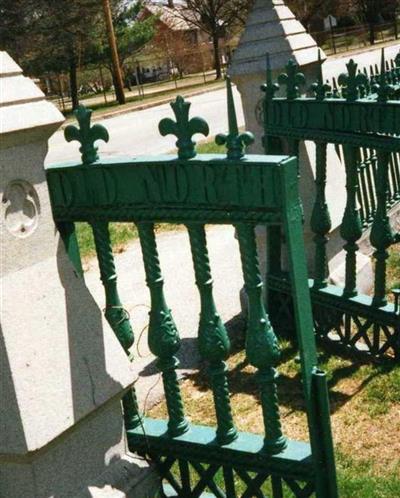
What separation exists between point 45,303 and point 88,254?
5.90 m

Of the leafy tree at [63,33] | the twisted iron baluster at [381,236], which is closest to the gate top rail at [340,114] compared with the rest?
the twisted iron baluster at [381,236]

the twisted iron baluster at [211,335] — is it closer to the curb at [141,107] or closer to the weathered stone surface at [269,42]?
the weathered stone surface at [269,42]

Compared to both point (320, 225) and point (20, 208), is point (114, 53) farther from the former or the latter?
point (20, 208)

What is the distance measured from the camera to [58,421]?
2.17 meters

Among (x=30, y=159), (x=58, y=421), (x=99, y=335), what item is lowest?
(x=58, y=421)

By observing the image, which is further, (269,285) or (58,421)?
(269,285)

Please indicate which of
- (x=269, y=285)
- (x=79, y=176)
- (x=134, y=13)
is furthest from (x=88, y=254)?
(x=134, y=13)

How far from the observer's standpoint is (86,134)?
234 centimetres

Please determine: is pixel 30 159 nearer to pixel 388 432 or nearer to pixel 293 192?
pixel 293 192

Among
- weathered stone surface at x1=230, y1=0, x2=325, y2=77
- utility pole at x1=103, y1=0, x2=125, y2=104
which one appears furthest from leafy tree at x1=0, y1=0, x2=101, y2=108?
weathered stone surface at x1=230, y1=0, x2=325, y2=77

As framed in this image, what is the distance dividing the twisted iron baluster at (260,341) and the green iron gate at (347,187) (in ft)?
5.80

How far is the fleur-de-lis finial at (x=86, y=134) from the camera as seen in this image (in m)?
2.33

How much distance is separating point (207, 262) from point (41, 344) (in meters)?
0.57

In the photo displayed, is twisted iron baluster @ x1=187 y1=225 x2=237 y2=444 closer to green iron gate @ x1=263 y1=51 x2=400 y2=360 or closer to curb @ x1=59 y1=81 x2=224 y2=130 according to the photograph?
green iron gate @ x1=263 y1=51 x2=400 y2=360
